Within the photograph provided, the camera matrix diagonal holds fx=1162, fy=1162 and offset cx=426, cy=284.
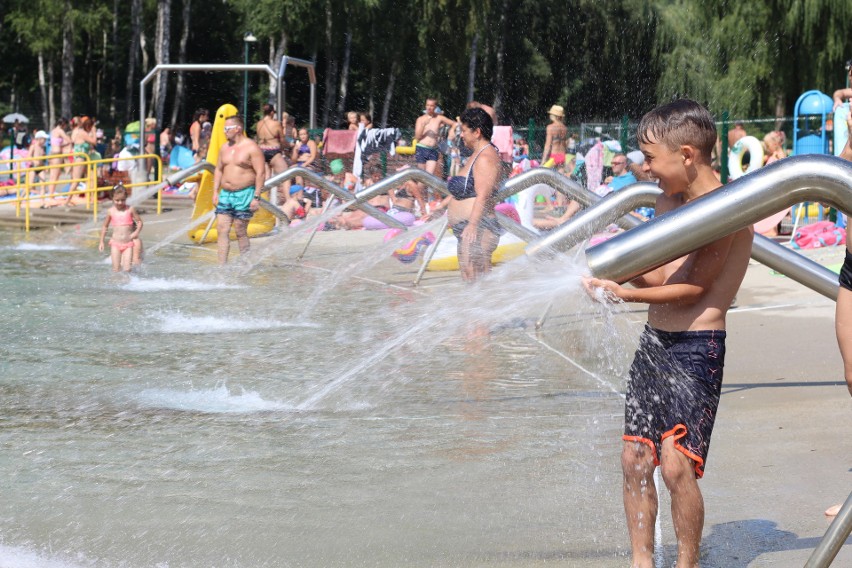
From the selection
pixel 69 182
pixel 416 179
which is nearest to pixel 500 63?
pixel 69 182

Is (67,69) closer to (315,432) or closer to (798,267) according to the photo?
(315,432)

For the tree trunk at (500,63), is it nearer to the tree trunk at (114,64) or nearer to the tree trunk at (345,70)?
the tree trunk at (345,70)

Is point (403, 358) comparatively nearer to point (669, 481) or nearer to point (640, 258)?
point (669, 481)

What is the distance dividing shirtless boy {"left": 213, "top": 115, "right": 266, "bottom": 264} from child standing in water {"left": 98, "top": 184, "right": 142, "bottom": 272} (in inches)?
35.4

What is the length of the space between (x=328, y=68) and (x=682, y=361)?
4405 centimetres

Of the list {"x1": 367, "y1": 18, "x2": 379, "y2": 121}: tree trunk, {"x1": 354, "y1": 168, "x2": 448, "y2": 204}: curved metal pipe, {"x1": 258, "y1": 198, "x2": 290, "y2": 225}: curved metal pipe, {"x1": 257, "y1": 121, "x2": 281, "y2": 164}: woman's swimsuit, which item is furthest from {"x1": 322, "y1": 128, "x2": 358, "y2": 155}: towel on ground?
{"x1": 367, "y1": 18, "x2": 379, "y2": 121}: tree trunk

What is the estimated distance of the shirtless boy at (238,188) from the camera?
12.9m

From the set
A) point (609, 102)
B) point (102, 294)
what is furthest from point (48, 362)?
point (609, 102)

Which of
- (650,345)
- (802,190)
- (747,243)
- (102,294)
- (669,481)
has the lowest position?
(102,294)

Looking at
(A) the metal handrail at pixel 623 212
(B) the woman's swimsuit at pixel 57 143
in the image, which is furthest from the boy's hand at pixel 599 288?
(B) the woman's swimsuit at pixel 57 143

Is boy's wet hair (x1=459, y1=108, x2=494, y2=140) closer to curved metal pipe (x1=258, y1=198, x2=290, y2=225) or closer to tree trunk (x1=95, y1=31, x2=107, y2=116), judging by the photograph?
curved metal pipe (x1=258, y1=198, x2=290, y2=225)

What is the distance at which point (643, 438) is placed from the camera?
3.62 metres

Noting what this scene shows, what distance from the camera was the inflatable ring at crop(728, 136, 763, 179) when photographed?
1541 cm

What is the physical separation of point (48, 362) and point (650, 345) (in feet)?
16.3
